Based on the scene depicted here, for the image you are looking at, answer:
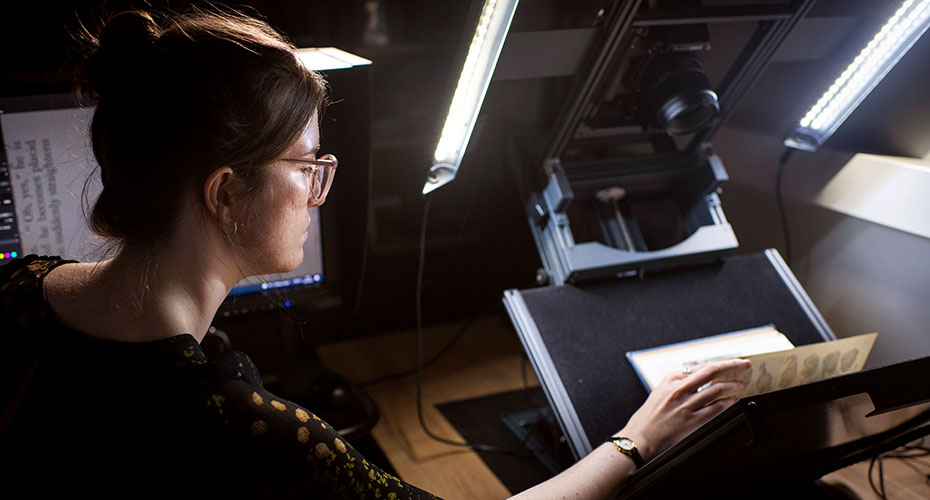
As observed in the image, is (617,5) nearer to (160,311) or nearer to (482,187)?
(482,187)

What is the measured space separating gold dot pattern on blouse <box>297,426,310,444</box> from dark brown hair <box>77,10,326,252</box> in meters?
0.23

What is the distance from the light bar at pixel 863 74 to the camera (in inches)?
39.3

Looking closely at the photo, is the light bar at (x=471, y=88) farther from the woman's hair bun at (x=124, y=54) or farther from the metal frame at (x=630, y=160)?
the woman's hair bun at (x=124, y=54)

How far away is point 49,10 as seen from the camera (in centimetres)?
122

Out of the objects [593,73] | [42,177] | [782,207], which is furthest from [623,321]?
[42,177]

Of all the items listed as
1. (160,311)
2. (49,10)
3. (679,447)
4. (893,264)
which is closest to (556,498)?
(679,447)

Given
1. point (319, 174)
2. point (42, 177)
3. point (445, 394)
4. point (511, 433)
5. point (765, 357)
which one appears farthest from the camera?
point (445, 394)

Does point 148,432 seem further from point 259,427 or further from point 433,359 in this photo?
point 433,359

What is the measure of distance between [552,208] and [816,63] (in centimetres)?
58

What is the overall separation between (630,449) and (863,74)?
0.69 m

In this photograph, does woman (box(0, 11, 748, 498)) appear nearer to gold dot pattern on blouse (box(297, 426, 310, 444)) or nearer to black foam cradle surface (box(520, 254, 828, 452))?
gold dot pattern on blouse (box(297, 426, 310, 444))

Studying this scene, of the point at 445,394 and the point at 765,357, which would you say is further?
the point at 445,394

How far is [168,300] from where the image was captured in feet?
2.23

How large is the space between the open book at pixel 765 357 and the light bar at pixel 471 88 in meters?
0.38
